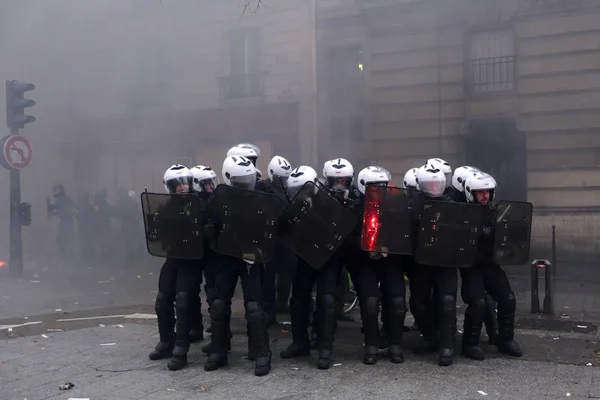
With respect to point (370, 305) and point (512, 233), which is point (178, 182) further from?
point (512, 233)

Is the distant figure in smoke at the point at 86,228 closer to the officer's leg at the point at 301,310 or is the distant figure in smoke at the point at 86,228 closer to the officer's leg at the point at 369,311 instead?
the officer's leg at the point at 301,310

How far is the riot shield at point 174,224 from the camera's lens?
3.81 meters

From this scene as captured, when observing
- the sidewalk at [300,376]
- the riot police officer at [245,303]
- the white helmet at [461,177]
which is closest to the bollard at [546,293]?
the sidewalk at [300,376]

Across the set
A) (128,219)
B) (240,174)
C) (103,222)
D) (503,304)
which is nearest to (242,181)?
(240,174)

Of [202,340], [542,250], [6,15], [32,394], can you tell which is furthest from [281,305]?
[6,15]

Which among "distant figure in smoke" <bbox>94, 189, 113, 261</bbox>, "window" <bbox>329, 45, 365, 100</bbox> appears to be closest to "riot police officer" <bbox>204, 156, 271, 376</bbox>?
"window" <bbox>329, 45, 365, 100</bbox>

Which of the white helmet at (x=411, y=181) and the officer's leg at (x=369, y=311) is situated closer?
the officer's leg at (x=369, y=311)

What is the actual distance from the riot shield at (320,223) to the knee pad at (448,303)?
72 cm

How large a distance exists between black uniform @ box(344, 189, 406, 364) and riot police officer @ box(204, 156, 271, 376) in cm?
60

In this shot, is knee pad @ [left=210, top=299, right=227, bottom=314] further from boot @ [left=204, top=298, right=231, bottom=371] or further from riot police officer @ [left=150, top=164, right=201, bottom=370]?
riot police officer @ [left=150, top=164, right=201, bottom=370]

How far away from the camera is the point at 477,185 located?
3.93m

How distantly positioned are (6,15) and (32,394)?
702 centimetres

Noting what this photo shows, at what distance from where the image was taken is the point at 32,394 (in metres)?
3.46

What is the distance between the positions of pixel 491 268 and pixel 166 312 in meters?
2.10
